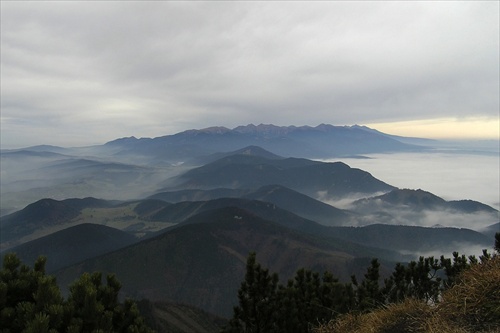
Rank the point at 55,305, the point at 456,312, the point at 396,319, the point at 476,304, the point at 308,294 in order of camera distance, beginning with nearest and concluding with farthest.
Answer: the point at 55,305 < the point at 476,304 < the point at 456,312 < the point at 396,319 < the point at 308,294

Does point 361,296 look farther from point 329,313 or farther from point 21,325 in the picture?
point 21,325

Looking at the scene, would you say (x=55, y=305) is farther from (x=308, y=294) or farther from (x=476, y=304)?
(x=308, y=294)

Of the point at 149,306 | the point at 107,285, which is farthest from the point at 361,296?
the point at 149,306

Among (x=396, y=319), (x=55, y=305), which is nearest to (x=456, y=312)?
(x=396, y=319)

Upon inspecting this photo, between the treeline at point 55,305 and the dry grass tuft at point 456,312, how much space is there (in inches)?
268

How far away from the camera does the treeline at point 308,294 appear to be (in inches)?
628

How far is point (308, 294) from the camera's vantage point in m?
17.2

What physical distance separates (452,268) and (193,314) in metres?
151

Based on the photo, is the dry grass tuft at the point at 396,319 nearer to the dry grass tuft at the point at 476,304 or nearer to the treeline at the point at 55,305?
the dry grass tuft at the point at 476,304

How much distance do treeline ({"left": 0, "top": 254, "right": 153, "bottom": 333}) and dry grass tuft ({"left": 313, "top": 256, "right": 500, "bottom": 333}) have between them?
6.81 meters

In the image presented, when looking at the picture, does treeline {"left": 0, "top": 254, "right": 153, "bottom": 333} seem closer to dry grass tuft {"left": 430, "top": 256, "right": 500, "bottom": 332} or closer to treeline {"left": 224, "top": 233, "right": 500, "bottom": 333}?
treeline {"left": 224, "top": 233, "right": 500, "bottom": 333}

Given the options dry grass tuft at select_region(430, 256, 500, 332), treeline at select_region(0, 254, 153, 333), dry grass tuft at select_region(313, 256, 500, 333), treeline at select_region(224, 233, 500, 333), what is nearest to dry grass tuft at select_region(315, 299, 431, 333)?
dry grass tuft at select_region(313, 256, 500, 333)

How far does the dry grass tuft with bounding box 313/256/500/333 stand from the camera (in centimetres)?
732

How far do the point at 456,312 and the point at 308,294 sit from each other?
398 inches
